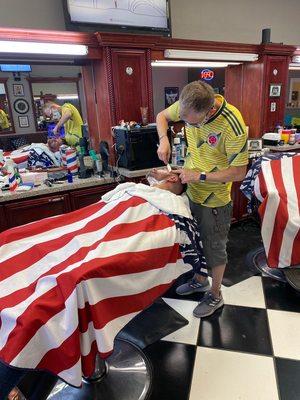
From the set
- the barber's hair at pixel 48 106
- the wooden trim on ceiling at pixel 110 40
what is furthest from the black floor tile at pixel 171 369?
the wooden trim on ceiling at pixel 110 40

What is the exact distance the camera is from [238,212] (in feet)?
10.9

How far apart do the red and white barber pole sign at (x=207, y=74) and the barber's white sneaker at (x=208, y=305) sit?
250 cm

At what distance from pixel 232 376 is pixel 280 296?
2.78 feet

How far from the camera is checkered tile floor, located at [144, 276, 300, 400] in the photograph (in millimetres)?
1483

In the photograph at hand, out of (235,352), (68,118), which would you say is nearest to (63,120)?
(68,118)

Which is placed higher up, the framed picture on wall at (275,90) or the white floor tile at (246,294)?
the framed picture on wall at (275,90)

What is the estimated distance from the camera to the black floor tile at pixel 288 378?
1.43 meters

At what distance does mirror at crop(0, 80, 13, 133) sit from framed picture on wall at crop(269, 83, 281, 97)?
2936mm

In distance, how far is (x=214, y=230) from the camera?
1.87m

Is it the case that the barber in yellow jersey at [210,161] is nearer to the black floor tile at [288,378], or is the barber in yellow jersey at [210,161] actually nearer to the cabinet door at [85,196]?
the black floor tile at [288,378]

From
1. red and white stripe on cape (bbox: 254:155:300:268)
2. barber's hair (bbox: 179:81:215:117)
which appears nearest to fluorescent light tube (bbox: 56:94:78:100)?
barber's hair (bbox: 179:81:215:117)

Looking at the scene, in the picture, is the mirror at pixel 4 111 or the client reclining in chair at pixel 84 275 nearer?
the client reclining in chair at pixel 84 275

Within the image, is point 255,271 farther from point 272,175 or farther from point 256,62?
point 256,62

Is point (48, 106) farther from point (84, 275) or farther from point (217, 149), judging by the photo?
point (84, 275)
